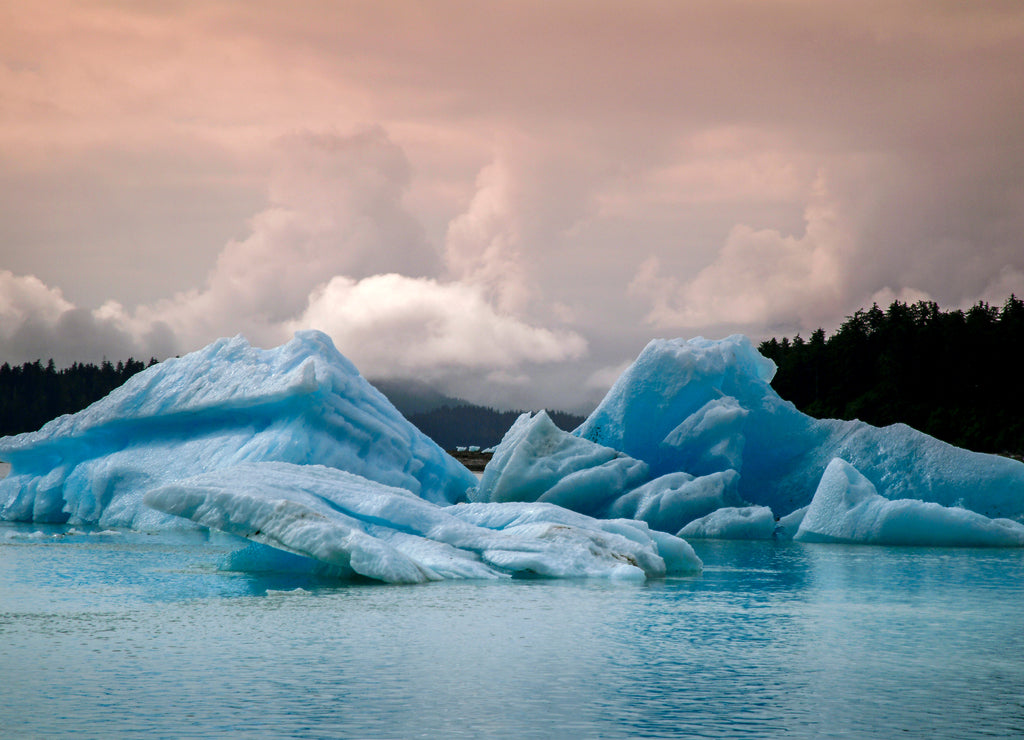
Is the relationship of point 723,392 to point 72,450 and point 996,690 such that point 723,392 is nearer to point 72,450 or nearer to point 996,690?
point 72,450

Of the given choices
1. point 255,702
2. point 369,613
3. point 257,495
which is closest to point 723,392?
point 257,495

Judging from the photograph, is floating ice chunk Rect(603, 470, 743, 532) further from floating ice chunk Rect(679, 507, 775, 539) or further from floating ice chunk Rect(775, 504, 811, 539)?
floating ice chunk Rect(775, 504, 811, 539)

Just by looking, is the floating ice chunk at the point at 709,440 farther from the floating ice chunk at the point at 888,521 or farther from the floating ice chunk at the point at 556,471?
the floating ice chunk at the point at 888,521

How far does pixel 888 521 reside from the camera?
59.7 feet

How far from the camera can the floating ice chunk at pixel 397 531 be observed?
1190 cm

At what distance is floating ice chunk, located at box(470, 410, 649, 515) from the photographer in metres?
20.6

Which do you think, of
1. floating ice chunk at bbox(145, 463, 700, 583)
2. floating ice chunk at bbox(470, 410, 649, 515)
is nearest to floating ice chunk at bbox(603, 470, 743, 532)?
floating ice chunk at bbox(470, 410, 649, 515)

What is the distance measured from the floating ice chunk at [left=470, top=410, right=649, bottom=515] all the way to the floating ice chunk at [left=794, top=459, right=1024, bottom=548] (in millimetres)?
3891

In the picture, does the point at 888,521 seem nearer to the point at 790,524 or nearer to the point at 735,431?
the point at 790,524

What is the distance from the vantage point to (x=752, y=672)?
7.41 meters

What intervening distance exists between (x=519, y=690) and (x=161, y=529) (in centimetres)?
1476

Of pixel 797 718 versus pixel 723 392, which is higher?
pixel 723 392

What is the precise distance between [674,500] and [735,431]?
2.37 m

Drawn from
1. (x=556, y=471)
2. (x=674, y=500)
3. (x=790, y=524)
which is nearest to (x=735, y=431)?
(x=790, y=524)
